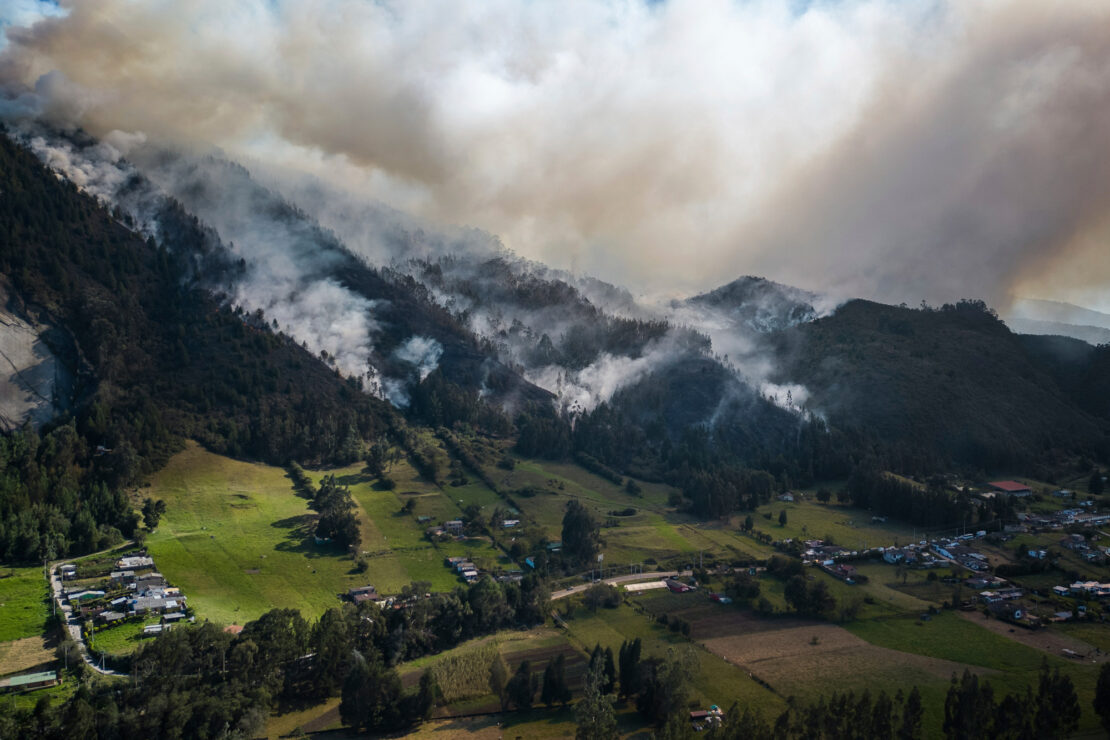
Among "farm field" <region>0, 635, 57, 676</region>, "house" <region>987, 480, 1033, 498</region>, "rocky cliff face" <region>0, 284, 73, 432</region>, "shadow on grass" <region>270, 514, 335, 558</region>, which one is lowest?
"farm field" <region>0, 635, 57, 676</region>

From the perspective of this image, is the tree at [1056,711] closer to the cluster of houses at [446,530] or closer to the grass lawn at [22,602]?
the cluster of houses at [446,530]

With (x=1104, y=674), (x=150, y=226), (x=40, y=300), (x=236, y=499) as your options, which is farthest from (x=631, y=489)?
(x=150, y=226)

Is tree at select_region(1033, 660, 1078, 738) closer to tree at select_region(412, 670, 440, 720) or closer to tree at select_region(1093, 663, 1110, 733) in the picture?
tree at select_region(1093, 663, 1110, 733)

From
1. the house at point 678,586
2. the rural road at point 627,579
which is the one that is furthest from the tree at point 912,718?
the rural road at point 627,579

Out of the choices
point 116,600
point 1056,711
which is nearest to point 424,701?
point 116,600

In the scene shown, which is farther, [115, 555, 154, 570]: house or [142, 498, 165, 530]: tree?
[142, 498, 165, 530]: tree

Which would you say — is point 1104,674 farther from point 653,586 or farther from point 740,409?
point 740,409

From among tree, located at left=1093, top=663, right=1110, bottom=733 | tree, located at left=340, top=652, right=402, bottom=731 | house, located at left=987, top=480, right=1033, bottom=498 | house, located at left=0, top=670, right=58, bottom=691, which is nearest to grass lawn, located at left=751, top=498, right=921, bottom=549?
house, located at left=987, top=480, right=1033, bottom=498
